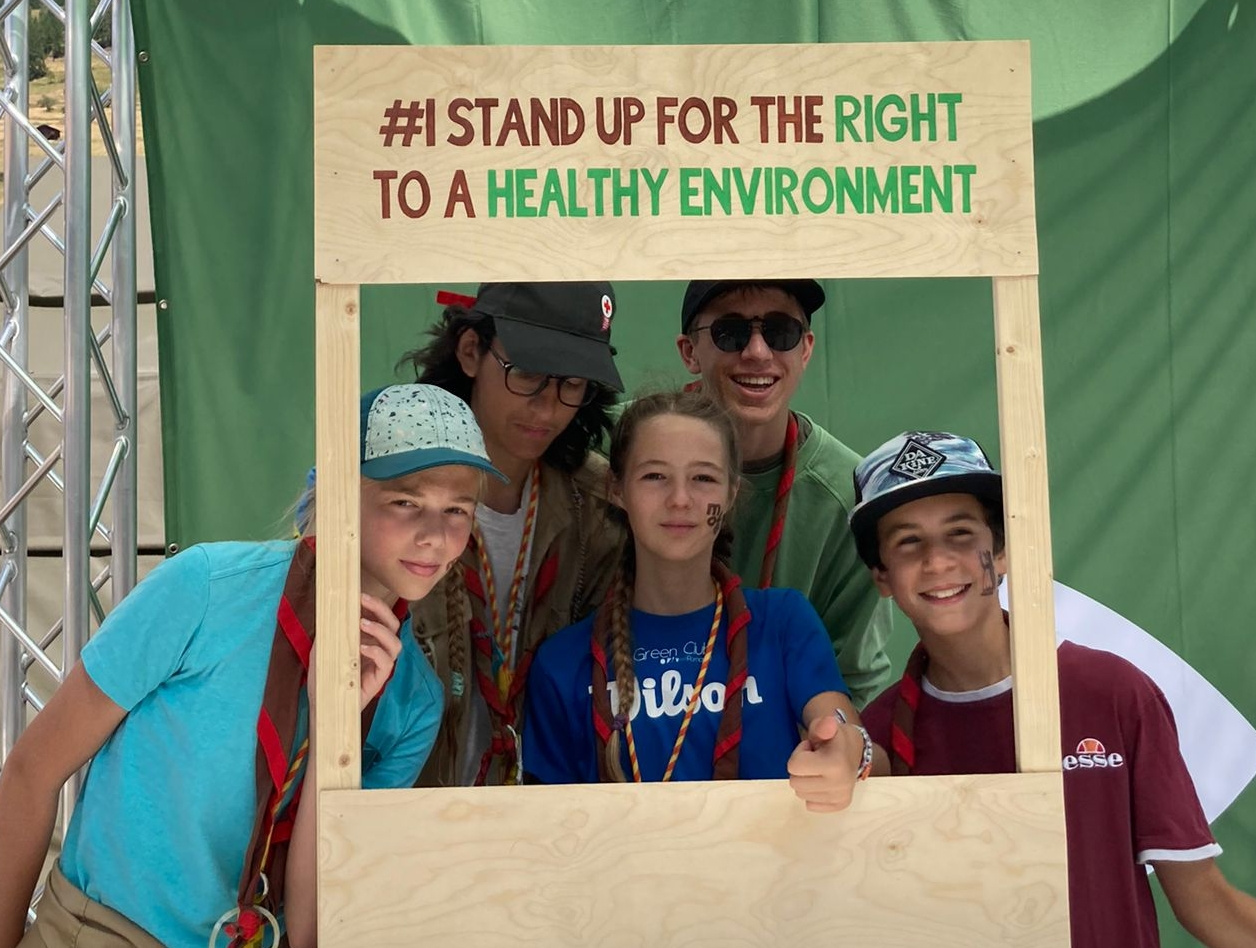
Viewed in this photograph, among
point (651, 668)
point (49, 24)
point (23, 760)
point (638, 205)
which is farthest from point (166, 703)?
point (49, 24)

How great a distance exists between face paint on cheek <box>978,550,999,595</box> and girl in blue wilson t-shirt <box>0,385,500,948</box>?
922mm

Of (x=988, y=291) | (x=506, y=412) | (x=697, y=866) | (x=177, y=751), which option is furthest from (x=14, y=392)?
(x=988, y=291)

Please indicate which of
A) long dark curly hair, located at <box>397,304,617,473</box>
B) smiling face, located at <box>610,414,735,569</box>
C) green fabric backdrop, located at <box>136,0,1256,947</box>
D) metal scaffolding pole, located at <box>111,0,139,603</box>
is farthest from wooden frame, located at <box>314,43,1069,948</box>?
green fabric backdrop, located at <box>136,0,1256,947</box>

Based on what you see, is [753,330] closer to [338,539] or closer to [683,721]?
[683,721]

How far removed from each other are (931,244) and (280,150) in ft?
6.58

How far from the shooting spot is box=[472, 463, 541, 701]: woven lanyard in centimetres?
229

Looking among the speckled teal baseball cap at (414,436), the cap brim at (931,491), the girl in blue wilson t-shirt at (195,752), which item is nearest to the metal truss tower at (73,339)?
the girl in blue wilson t-shirt at (195,752)

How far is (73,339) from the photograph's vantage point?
8.84ft

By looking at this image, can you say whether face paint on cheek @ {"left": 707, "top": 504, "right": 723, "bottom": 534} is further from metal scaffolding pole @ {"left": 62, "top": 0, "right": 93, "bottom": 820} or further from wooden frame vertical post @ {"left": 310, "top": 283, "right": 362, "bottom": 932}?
metal scaffolding pole @ {"left": 62, "top": 0, "right": 93, "bottom": 820}

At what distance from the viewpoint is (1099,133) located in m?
3.23

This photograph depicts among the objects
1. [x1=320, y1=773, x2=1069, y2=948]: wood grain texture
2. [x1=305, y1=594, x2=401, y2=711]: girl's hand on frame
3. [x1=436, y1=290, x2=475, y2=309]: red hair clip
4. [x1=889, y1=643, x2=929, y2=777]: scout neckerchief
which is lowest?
[x1=320, y1=773, x2=1069, y2=948]: wood grain texture

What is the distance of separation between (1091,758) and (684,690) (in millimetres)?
709

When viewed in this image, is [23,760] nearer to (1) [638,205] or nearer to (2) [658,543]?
(2) [658,543]

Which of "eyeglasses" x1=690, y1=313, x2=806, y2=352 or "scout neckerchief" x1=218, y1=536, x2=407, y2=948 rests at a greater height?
"eyeglasses" x1=690, y1=313, x2=806, y2=352
